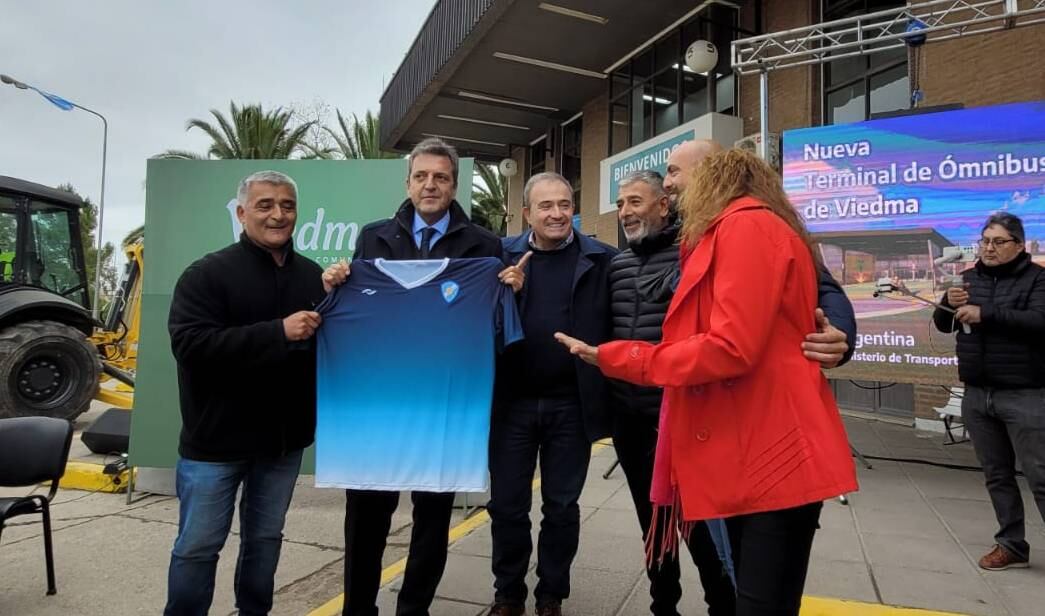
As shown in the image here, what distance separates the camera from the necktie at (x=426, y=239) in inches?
112

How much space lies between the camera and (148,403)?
16.1 ft

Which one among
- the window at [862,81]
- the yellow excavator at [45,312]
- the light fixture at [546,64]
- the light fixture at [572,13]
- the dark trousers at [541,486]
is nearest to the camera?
the dark trousers at [541,486]

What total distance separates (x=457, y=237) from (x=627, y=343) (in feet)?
4.03

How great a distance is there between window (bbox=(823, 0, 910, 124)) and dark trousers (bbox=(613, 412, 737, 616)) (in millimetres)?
7722

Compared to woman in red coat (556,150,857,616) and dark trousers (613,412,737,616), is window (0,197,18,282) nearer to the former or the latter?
dark trousers (613,412,737,616)

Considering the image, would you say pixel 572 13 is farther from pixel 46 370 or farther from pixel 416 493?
pixel 416 493

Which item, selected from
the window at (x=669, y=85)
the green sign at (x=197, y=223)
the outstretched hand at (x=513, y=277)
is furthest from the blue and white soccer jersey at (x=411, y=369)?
the window at (x=669, y=85)

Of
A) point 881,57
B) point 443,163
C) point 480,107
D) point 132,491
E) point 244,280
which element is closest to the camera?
point 244,280

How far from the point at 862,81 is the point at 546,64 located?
616 cm

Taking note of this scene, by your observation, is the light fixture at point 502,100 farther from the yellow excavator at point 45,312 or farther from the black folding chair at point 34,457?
the black folding chair at point 34,457

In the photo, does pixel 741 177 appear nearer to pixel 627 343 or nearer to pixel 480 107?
pixel 627 343

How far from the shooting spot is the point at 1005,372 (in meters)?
3.77

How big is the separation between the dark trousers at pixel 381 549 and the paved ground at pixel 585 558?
53cm

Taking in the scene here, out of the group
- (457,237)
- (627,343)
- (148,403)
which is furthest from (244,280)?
(148,403)
